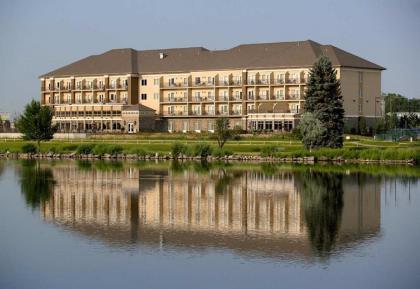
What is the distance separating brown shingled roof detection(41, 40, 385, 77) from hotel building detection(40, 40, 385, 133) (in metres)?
0.12

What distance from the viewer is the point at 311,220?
102 ft

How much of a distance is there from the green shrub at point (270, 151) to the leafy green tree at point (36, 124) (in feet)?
80.4

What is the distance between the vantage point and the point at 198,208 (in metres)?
34.8

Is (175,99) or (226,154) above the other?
(175,99)

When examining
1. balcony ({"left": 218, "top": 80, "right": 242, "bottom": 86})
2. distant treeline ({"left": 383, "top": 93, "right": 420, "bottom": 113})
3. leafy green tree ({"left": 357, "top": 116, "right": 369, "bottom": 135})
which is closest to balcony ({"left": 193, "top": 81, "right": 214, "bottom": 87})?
balcony ({"left": 218, "top": 80, "right": 242, "bottom": 86})

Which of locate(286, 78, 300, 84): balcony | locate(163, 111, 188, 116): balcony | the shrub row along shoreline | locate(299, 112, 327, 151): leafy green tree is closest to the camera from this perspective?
the shrub row along shoreline

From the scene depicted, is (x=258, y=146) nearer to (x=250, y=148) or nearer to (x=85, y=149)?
(x=250, y=148)

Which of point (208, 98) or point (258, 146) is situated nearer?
point (258, 146)

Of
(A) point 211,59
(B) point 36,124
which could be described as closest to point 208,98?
(A) point 211,59

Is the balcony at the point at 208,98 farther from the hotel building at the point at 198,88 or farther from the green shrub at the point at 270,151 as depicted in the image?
the green shrub at the point at 270,151

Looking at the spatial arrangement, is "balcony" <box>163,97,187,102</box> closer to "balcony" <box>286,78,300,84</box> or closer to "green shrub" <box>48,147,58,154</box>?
"balcony" <box>286,78,300,84</box>

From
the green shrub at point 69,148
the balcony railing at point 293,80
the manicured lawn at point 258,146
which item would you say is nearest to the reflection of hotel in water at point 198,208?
the manicured lawn at point 258,146

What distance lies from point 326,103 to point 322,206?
34.3m

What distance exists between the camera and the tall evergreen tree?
6719cm
